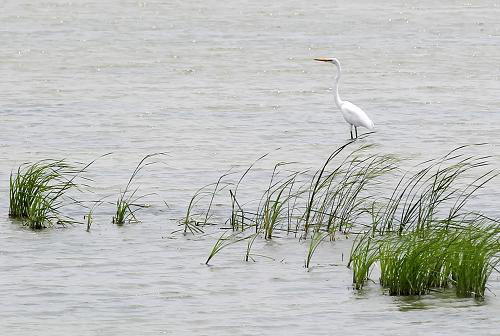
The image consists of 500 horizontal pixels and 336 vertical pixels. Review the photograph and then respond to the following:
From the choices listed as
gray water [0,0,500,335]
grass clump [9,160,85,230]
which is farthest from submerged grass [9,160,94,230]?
gray water [0,0,500,335]

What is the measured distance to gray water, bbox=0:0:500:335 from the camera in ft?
30.8

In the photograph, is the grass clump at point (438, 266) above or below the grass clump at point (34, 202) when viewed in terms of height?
below

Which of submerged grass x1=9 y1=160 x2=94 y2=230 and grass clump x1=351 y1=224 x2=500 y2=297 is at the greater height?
submerged grass x1=9 y1=160 x2=94 y2=230

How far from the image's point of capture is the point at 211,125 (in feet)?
65.7

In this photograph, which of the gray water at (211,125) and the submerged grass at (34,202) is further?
the submerged grass at (34,202)

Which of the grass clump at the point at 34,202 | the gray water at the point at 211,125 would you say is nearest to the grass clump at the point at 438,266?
the gray water at the point at 211,125

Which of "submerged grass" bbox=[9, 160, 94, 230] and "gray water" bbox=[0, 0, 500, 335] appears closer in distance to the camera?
"gray water" bbox=[0, 0, 500, 335]

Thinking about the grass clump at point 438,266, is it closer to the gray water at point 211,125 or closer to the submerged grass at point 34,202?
the gray water at point 211,125

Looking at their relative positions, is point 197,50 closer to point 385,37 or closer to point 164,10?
point 385,37

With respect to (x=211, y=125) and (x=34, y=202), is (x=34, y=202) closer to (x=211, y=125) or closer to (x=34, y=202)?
(x=34, y=202)

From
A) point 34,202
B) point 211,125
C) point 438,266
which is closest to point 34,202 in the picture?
point 34,202

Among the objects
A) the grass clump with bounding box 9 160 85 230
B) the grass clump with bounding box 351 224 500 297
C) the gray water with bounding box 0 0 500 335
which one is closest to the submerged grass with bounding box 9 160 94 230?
the grass clump with bounding box 9 160 85 230

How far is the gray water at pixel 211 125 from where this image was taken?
30.8 feet

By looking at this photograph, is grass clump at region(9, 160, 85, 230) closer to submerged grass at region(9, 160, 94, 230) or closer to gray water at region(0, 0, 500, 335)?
submerged grass at region(9, 160, 94, 230)
